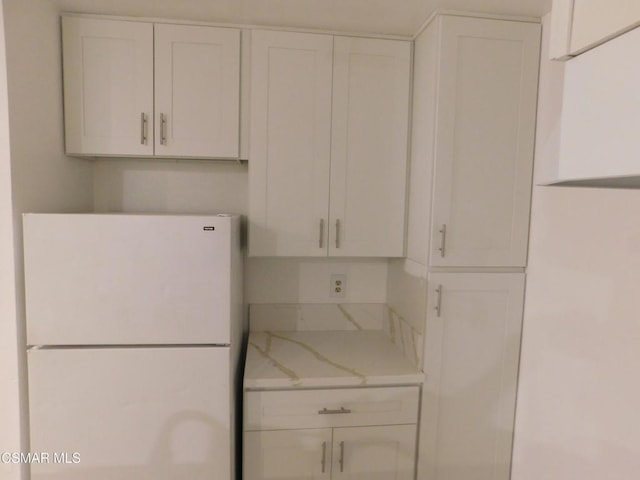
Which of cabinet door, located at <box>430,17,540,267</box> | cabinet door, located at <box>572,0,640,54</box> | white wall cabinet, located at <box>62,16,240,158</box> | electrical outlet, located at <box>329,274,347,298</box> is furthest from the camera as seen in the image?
electrical outlet, located at <box>329,274,347,298</box>

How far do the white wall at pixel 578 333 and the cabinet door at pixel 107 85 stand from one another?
157cm

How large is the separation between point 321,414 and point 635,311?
114 cm

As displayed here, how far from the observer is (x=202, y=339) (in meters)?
1.48

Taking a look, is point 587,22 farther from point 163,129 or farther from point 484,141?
point 163,129

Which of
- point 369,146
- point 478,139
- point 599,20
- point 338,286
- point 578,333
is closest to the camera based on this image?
point 599,20

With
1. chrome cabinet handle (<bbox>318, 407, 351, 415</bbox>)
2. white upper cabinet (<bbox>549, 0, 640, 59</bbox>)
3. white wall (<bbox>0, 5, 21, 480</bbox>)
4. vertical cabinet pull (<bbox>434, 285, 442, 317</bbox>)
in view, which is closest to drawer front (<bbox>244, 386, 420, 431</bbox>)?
chrome cabinet handle (<bbox>318, 407, 351, 415</bbox>)

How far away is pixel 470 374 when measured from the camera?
168 cm

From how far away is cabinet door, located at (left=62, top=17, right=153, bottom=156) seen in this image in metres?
1.66

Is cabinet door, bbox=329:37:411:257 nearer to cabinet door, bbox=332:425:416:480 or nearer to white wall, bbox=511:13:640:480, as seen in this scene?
white wall, bbox=511:13:640:480

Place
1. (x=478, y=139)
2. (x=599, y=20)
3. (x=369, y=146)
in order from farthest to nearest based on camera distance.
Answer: (x=369, y=146) → (x=478, y=139) → (x=599, y=20)

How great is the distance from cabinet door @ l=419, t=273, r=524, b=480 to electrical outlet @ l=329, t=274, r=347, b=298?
63 centimetres

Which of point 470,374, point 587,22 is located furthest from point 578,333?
point 587,22

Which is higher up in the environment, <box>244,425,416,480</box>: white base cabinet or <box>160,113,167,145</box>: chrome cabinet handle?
<box>160,113,167,145</box>: chrome cabinet handle

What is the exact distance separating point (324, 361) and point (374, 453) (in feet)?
1.38
